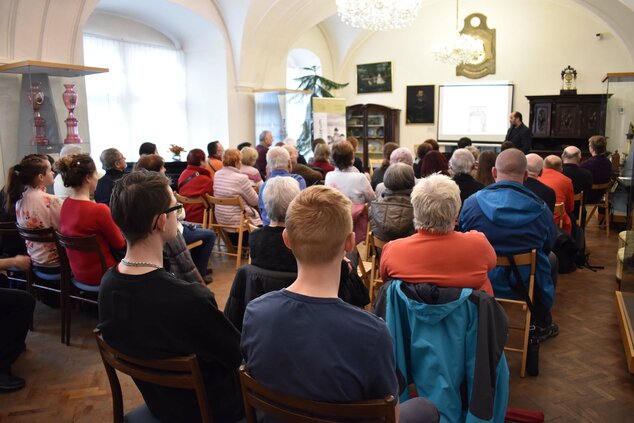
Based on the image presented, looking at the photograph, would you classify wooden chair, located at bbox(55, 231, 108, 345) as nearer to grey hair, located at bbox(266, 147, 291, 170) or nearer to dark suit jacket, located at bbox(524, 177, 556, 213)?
grey hair, located at bbox(266, 147, 291, 170)

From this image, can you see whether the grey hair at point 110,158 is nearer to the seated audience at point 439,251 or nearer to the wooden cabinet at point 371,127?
the seated audience at point 439,251

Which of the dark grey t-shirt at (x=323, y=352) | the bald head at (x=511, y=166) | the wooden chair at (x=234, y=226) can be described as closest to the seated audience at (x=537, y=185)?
the bald head at (x=511, y=166)

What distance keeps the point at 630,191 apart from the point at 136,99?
800cm

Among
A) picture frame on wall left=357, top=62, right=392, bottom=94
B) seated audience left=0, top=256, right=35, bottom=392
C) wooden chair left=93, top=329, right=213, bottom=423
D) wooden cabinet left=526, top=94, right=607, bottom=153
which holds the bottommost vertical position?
seated audience left=0, top=256, right=35, bottom=392

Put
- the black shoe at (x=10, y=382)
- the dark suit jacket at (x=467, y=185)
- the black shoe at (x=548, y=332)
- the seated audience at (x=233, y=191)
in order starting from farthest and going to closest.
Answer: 1. the seated audience at (x=233, y=191)
2. the dark suit jacket at (x=467, y=185)
3. the black shoe at (x=548, y=332)
4. the black shoe at (x=10, y=382)

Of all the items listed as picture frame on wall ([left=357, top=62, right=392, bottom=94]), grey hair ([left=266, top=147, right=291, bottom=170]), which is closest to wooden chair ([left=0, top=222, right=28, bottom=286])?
grey hair ([left=266, top=147, right=291, bottom=170])

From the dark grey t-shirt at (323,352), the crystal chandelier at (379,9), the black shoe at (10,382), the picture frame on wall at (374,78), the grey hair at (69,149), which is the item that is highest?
the crystal chandelier at (379,9)

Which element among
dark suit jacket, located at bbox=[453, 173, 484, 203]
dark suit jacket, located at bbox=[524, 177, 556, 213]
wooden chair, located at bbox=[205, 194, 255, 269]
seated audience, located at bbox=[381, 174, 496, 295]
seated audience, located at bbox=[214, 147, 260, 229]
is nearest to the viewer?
seated audience, located at bbox=[381, 174, 496, 295]

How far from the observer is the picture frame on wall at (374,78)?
13.7m

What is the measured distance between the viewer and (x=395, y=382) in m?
1.42

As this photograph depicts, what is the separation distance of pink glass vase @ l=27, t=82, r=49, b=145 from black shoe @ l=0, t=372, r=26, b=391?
11.2ft

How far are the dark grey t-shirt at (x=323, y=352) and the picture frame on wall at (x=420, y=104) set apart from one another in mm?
12487

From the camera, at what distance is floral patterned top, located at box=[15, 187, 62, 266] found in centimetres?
382

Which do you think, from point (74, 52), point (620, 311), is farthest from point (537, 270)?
point (74, 52)
